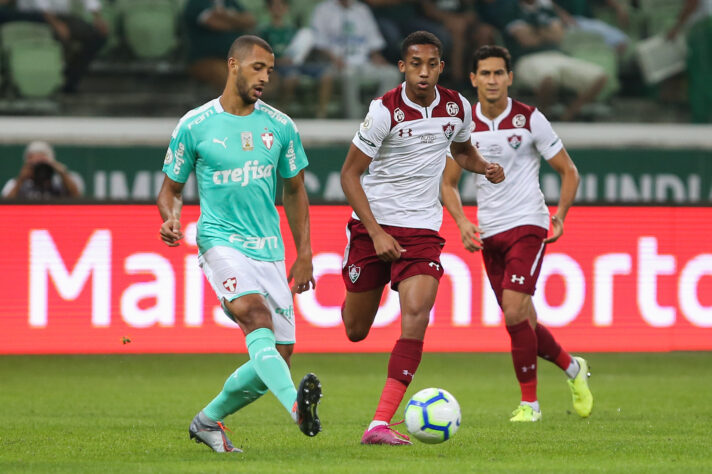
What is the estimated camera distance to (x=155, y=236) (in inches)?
434

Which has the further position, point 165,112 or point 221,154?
point 165,112

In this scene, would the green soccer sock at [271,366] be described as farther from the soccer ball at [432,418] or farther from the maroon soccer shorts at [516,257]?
the maroon soccer shorts at [516,257]

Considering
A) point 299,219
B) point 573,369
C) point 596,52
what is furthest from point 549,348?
point 596,52

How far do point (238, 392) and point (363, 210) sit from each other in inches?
48.1

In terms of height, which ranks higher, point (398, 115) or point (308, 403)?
point (398, 115)

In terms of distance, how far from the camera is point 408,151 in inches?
255

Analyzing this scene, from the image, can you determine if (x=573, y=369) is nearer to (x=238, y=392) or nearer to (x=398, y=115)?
(x=398, y=115)

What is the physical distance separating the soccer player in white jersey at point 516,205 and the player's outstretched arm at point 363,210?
1.39m

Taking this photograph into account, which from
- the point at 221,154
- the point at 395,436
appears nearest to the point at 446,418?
the point at 395,436

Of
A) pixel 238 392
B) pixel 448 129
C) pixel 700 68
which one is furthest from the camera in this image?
pixel 700 68

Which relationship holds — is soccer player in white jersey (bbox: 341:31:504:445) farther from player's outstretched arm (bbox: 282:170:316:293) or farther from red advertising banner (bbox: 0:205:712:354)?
red advertising banner (bbox: 0:205:712:354)

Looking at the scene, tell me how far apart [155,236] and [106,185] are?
3075 millimetres

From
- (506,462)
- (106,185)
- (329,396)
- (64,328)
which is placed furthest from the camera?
(106,185)

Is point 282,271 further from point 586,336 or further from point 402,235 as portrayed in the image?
point 586,336
